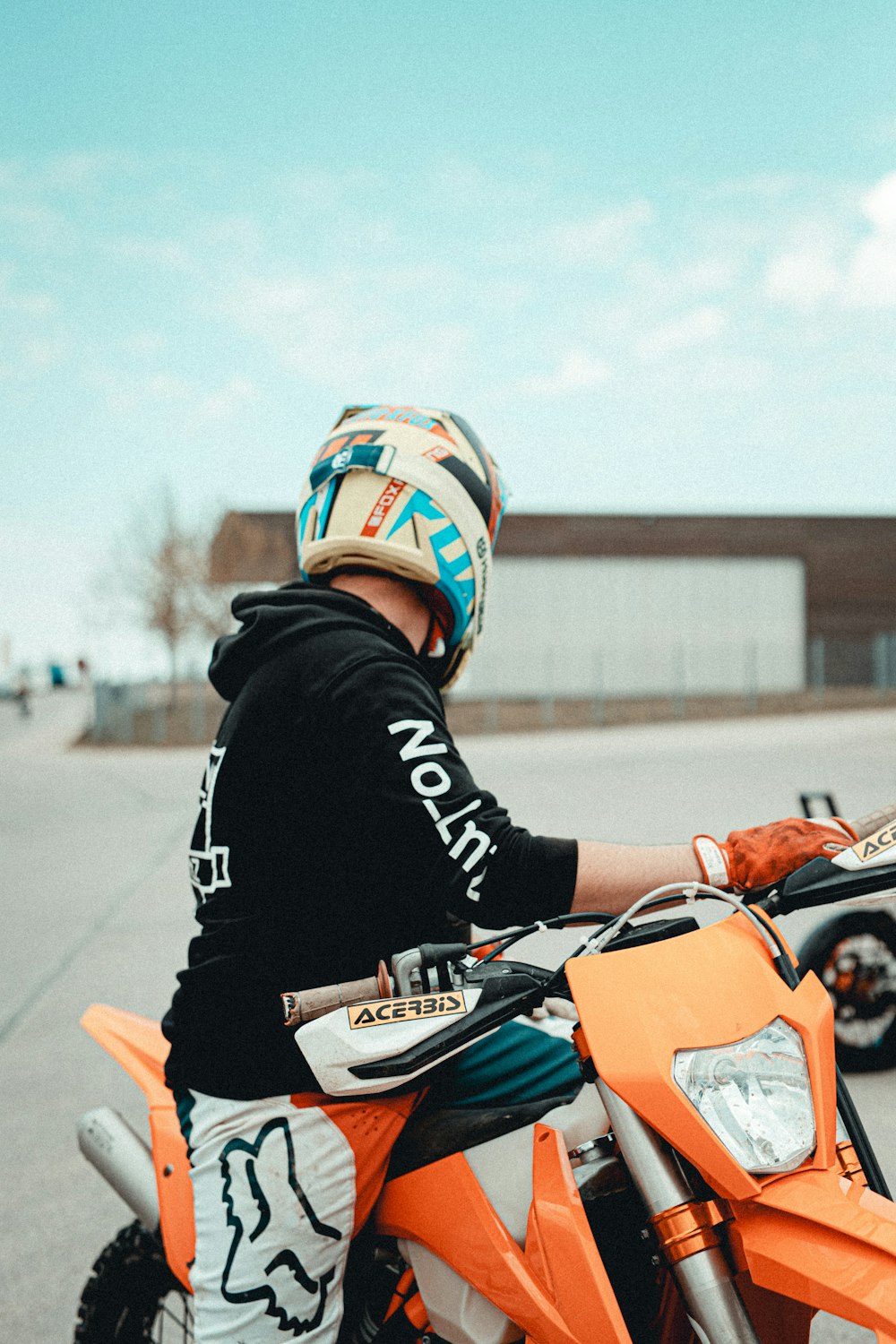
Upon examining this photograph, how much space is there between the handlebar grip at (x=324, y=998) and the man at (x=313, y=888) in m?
0.21

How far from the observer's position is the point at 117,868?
31.0ft

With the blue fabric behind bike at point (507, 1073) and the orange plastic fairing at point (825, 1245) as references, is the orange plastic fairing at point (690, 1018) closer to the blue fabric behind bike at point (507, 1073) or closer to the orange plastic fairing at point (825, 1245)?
the orange plastic fairing at point (825, 1245)

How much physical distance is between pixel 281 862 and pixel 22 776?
18034mm

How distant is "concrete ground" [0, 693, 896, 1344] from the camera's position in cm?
358

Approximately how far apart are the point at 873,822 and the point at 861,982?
3.13 m

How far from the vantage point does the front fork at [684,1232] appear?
122 cm

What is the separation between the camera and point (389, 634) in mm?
1896

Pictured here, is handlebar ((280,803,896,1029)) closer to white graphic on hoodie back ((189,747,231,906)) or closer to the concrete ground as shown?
white graphic on hoodie back ((189,747,231,906))

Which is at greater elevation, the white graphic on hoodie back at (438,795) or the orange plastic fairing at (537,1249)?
the white graphic on hoodie back at (438,795)

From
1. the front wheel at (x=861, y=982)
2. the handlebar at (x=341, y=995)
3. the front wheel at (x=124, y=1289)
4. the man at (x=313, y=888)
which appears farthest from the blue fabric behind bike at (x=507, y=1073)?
the front wheel at (x=861, y=982)

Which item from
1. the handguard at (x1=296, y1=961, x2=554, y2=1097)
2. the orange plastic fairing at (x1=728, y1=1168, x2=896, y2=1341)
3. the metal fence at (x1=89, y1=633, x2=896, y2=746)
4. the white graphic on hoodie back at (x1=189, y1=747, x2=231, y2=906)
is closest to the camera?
the orange plastic fairing at (x1=728, y1=1168, x2=896, y2=1341)

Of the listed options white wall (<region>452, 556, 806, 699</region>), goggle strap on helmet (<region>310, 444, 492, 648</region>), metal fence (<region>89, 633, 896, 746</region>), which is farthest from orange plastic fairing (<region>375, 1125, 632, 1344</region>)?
white wall (<region>452, 556, 806, 699</region>)

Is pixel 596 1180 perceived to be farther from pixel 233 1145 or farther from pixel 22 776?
pixel 22 776

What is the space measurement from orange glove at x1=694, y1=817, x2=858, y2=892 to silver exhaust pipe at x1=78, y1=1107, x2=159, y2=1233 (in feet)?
4.29
